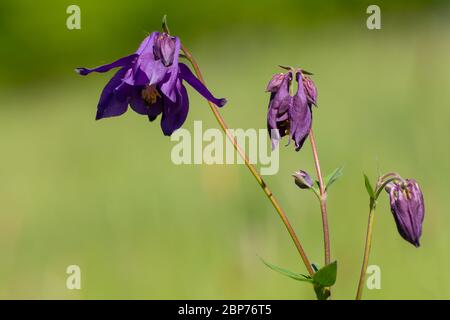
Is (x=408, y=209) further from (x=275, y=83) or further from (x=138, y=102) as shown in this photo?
(x=138, y=102)

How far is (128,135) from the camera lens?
5.08m

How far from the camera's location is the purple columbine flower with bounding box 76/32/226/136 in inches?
72.8

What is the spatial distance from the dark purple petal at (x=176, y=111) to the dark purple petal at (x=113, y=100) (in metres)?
0.10

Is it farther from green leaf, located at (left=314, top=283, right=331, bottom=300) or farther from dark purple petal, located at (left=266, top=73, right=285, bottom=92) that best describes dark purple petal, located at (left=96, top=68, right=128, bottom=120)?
green leaf, located at (left=314, top=283, right=331, bottom=300)

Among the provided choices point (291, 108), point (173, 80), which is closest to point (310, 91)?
point (291, 108)

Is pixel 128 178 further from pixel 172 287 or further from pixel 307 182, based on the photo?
pixel 307 182

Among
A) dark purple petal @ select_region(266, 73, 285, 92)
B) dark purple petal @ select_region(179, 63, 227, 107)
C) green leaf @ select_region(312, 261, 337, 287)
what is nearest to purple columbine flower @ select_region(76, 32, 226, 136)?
dark purple petal @ select_region(179, 63, 227, 107)

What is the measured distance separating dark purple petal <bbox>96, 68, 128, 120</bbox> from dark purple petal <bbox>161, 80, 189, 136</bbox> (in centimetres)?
10

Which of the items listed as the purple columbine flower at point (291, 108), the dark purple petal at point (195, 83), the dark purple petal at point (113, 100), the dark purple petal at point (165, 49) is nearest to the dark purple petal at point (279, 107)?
the purple columbine flower at point (291, 108)

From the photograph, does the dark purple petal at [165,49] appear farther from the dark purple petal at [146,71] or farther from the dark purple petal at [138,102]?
the dark purple petal at [138,102]

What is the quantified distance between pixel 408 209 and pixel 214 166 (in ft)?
7.57

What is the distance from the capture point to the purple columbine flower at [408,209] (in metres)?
1.84

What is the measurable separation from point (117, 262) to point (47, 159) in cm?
183

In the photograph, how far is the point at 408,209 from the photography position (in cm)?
185
